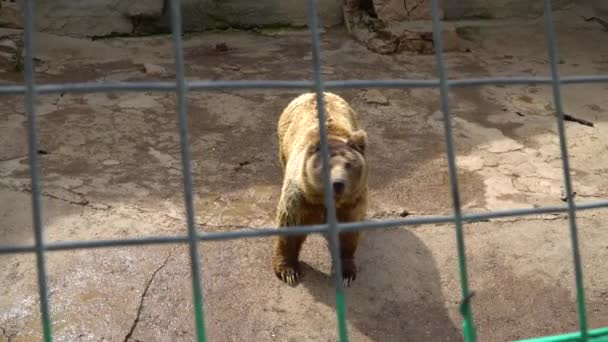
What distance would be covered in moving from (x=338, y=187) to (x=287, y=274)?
65cm

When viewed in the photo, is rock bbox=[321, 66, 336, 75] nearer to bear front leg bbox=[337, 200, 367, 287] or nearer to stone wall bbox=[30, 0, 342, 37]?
stone wall bbox=[30, 0, 342, 37]

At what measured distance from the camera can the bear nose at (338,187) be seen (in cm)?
326

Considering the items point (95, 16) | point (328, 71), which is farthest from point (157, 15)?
point (328, 71)

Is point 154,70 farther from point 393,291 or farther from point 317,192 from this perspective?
point 393,291

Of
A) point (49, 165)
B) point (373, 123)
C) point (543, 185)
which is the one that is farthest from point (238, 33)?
point (543, 185)

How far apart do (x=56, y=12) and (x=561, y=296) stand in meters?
6.23

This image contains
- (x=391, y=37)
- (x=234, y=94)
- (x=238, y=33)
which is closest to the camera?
(x=234, y=94)

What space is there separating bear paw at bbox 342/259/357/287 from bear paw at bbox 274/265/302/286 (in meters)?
0.25

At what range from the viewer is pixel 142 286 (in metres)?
3.48

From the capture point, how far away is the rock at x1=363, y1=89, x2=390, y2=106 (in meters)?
6.01

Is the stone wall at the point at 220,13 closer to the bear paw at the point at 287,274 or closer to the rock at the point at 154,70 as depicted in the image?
the rock at the point at 154,70

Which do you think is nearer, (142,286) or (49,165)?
(142,286)

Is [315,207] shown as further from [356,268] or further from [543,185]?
[543,185]

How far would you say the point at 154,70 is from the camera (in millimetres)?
6586
